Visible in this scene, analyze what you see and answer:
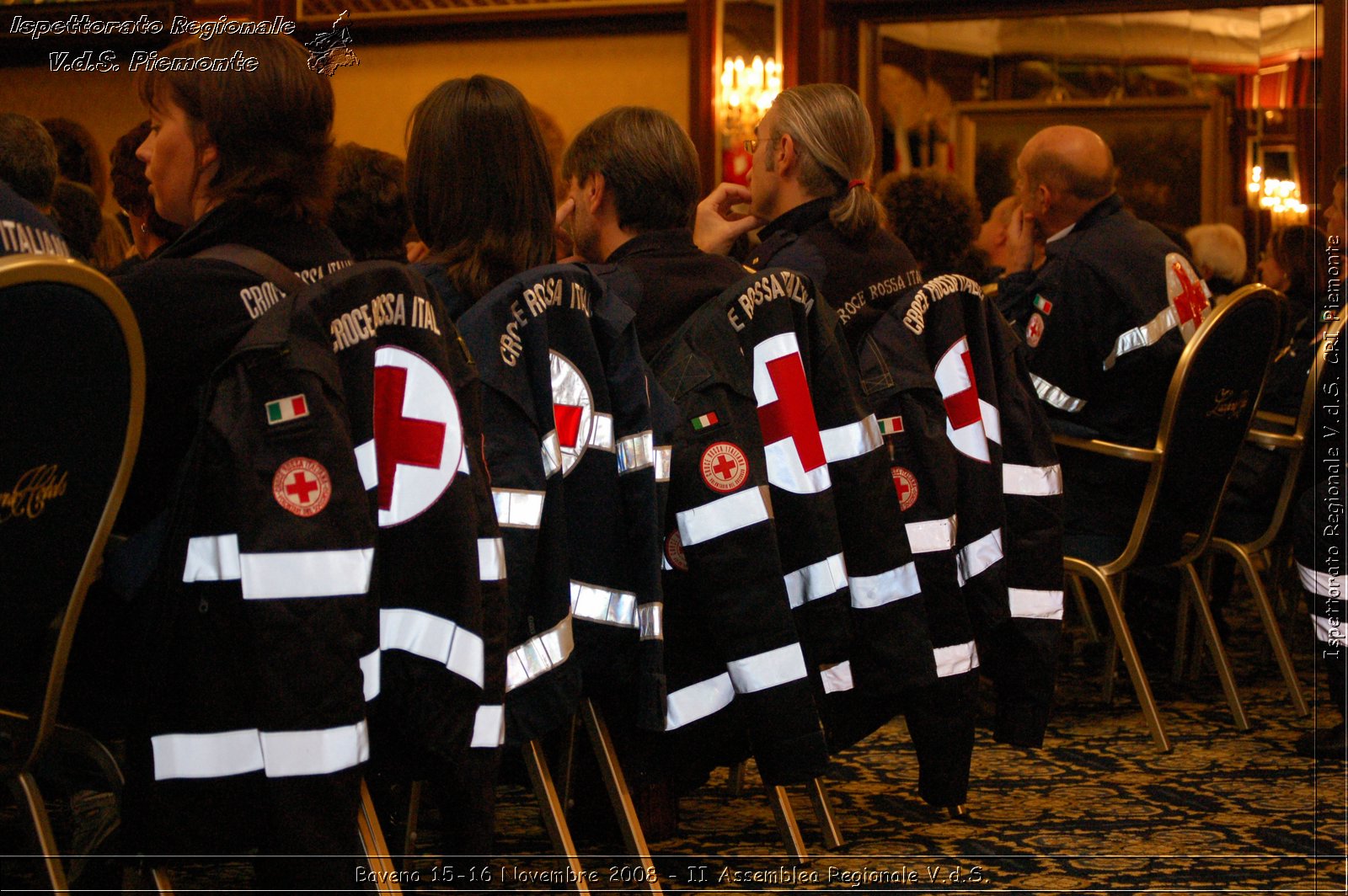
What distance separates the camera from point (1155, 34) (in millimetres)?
8891

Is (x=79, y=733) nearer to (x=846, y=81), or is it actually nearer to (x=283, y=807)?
(x=283, y=807)

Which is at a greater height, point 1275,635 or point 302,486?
point 302,486

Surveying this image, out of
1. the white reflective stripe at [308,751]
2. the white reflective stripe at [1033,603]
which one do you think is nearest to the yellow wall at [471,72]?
the white reflective stripe at [1033,603]

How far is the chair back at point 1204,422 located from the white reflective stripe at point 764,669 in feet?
4.71

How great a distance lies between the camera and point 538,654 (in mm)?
1851

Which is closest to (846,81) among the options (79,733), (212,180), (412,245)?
(412,245)

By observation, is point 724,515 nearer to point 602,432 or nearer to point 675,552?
point 675,552

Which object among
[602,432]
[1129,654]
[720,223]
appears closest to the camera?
[602,432]

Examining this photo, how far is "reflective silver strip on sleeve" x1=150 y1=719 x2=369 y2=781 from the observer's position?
4.60ft

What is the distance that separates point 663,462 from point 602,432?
109 millimetres

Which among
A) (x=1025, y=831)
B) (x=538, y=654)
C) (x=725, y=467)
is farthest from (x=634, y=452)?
(x=1025, y=831)

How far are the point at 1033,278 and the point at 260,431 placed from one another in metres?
2.69

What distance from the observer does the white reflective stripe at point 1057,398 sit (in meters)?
3.46

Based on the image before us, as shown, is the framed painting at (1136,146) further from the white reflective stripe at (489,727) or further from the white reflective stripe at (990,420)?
the white reflective stripe at (489,727)
